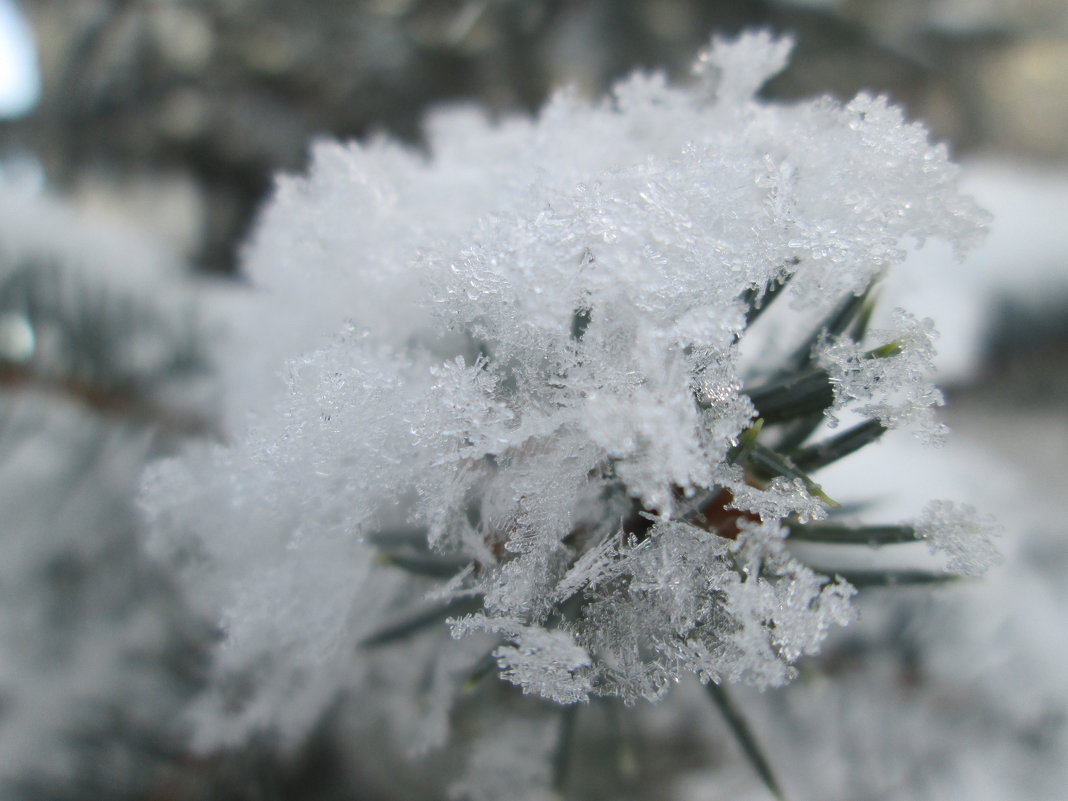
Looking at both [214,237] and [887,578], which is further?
[214,237]

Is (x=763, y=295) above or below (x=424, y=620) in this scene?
above

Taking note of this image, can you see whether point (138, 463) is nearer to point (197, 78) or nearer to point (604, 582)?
point (604, 582)

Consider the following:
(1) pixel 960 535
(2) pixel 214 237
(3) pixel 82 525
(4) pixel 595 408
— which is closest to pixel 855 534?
(1) pixel 960 535

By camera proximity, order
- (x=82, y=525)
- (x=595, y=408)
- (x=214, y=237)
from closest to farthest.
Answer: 1. (x=595, y=408)
2. (x=82, y=525)
3. (x=214, y=237)

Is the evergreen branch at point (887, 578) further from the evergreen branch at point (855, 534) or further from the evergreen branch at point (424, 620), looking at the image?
the evergreen branch at point (424, 620)

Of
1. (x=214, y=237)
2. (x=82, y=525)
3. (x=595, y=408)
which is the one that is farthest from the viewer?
(x=214, y=237)

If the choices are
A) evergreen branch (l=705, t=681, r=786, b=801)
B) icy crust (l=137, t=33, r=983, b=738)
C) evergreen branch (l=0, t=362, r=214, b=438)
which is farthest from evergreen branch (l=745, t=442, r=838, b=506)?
evergreen branch (l=0, t=362, r=214, b=438)

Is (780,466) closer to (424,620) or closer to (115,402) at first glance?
(424,620)
